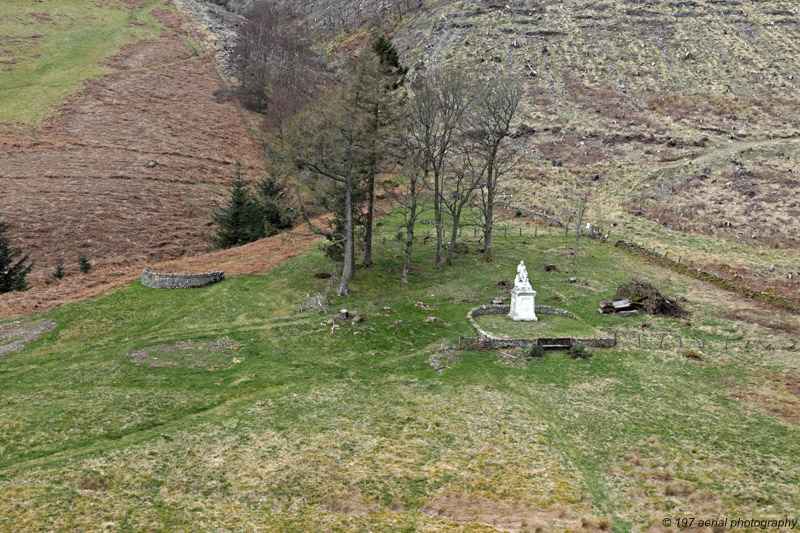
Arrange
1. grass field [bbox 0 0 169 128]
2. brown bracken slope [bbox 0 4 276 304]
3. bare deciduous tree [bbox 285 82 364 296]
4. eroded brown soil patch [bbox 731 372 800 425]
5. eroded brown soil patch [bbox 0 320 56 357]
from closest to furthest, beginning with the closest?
eroded brown soil patch [bbox 731 372 800 425] → eroded brown soil patch [bbox 0 320 56 357] → bare deciduous tree [bbox 285 82 364 296] → brown bracken slope [bbox 0 4 276 304] → grass field [bbox 0 0 169 128]

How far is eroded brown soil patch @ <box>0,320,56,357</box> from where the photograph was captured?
26188mm

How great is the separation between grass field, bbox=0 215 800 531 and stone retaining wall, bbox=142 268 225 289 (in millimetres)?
1691

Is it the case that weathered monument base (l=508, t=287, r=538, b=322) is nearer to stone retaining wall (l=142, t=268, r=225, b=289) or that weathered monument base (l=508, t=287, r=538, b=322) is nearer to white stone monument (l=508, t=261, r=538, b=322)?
white stone monument (l=508, t=261, r=538, b=322)

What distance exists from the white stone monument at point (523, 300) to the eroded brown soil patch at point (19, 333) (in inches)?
1088

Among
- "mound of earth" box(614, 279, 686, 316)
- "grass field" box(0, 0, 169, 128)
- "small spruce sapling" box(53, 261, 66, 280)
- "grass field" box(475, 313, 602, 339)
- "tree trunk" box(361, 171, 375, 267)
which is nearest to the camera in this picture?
"grass field" box(475, 313, 602, 339)

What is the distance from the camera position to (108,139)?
7375 cm

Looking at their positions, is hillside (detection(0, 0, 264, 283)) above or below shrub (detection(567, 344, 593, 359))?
above

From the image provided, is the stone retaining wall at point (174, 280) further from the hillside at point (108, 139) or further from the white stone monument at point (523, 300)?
the white stone monument at point (523, 300)

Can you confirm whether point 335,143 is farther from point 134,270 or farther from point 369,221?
point 134,270

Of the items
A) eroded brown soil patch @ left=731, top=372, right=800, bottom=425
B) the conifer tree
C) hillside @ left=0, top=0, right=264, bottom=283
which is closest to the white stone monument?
eroded brown soil patch @ left=731, top=372, right=800, bottom=425

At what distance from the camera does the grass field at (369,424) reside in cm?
1526

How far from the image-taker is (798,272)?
42500mm

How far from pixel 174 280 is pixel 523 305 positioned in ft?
79.8

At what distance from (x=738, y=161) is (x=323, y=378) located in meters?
65.5
